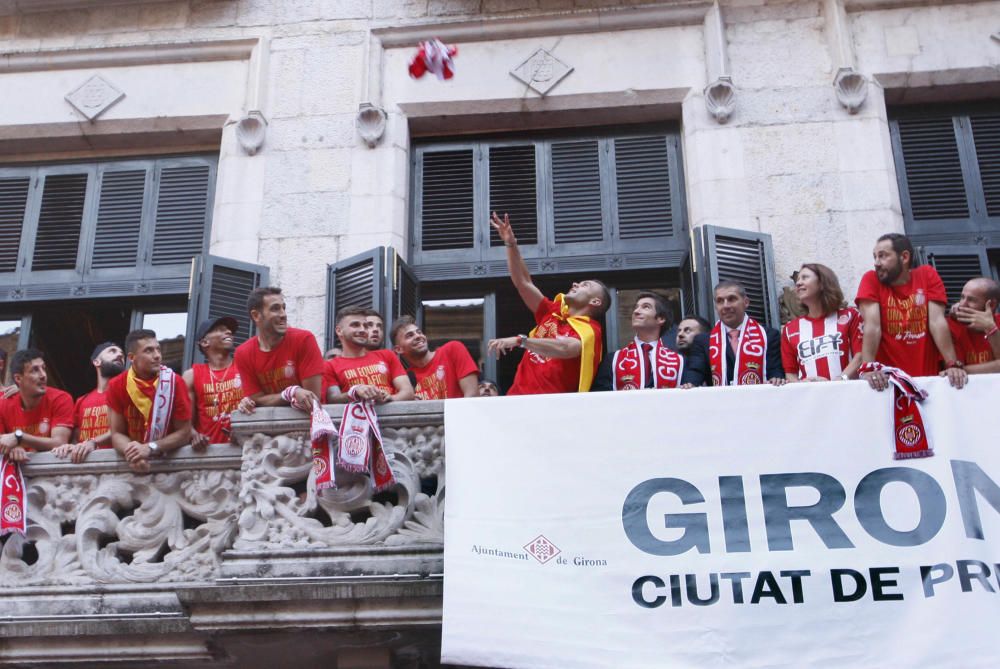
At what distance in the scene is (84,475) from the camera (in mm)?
10227

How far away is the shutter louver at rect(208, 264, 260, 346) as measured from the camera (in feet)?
39.7

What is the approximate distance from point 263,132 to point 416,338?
11.9ft

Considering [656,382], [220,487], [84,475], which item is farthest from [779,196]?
[84,475]

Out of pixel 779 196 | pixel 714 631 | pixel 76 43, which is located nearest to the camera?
pixel 714 631

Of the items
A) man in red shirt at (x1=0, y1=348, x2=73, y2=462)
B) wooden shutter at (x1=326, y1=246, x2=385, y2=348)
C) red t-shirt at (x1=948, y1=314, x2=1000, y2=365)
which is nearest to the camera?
red t-shirt at (x1=948, y1=314, x2=1000, y2=365)

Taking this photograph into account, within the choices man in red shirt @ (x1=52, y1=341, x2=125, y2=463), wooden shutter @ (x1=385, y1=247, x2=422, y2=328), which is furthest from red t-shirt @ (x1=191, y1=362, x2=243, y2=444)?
wooden shutter @ (x1=385, y1=247, x2=422, y2=328)

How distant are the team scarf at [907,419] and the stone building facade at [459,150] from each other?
3.01 m

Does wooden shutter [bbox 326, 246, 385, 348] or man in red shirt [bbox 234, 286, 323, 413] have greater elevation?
wooden shutter [bbox 326, 246, 385, 348]

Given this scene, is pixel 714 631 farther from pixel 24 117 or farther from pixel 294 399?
pixel 24 117

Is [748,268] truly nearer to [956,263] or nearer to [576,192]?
[956,263]

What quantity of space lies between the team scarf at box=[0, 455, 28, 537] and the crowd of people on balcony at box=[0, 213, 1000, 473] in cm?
11

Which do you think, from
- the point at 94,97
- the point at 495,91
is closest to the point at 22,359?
the point at 94,97

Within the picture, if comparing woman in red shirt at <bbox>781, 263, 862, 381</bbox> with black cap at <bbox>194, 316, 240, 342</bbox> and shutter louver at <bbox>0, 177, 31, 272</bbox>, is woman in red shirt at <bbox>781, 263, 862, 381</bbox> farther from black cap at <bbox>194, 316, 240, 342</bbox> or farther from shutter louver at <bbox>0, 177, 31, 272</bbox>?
shutter louver at <bbox>0, 177, 31, 272</bbox>

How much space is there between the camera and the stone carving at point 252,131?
13344 mm
